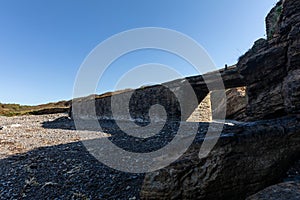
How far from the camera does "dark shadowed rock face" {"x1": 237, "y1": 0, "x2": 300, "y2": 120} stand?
617 centimetres

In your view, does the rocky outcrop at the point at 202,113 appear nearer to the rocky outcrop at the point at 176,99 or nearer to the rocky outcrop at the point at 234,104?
the rocky outcrop at the point at 176,99

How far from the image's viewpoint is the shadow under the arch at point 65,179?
5461 mm

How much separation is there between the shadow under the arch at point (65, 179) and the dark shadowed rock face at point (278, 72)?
4666 mm

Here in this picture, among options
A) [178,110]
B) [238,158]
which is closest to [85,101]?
[178,110]

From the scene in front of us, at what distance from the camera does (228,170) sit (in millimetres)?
4234

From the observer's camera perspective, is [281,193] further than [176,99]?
No

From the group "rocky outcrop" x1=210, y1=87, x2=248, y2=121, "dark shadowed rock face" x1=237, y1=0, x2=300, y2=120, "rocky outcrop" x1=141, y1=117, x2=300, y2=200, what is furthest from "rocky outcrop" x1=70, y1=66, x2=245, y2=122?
"rocky outcrop" x1=141, y1=117, x2=300, y2=200

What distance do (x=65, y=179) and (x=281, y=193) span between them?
553 centimetres

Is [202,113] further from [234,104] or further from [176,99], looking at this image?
[234,104]

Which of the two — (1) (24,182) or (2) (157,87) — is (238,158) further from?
(2) (157,87)

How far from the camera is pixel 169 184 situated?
4055mm

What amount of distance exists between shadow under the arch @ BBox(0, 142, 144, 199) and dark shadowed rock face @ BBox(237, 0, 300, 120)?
A: 467cm

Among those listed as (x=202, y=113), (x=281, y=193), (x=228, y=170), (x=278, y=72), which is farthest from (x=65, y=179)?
(x=202, y=113)

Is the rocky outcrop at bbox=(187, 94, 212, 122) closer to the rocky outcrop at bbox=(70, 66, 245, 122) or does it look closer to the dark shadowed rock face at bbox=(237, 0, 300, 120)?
the rocky outcrop at bbox=(70, 66, 245, 122)
